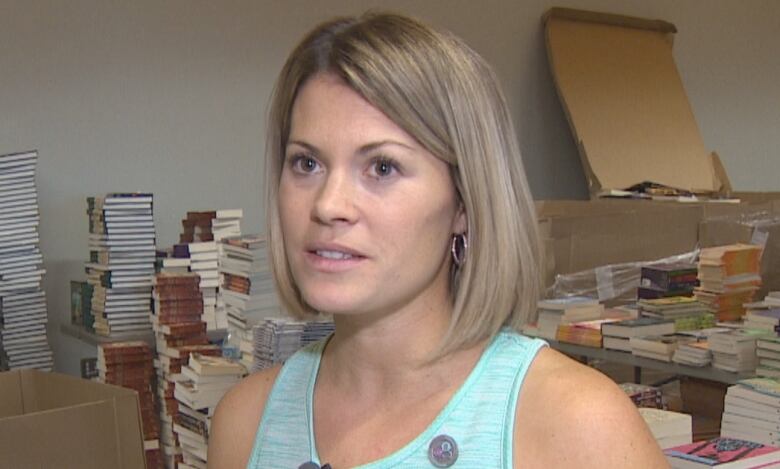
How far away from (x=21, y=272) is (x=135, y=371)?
0.68 metres

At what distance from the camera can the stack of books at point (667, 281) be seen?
4.24m

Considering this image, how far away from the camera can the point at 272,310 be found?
393 centimetres

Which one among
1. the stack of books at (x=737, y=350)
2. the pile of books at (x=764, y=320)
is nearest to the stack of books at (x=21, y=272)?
the stack of books at (x=737, y=350)

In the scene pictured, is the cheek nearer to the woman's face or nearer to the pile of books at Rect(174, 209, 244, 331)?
the woman's face

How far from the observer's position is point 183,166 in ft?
17.3

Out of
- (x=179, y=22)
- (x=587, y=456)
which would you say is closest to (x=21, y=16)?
(x=179, y=22)

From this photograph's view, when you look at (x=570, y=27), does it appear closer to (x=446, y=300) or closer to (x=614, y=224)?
(x=614, y=224)

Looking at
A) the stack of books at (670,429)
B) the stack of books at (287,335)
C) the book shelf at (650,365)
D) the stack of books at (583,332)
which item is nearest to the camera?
the stack of books at (670,429)

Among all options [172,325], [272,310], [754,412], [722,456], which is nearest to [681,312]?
Result: [754,412]

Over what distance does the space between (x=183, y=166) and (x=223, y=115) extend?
1.20 ft

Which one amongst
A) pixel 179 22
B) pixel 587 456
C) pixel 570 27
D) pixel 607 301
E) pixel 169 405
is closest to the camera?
pixel 587 456

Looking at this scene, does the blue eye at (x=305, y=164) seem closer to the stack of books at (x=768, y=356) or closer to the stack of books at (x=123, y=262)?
the stack of books at (x=768, y=356)

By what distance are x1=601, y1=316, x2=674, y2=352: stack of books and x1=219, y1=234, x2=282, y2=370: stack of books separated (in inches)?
51.0

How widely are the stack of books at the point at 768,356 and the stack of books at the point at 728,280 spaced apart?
2.31ft
